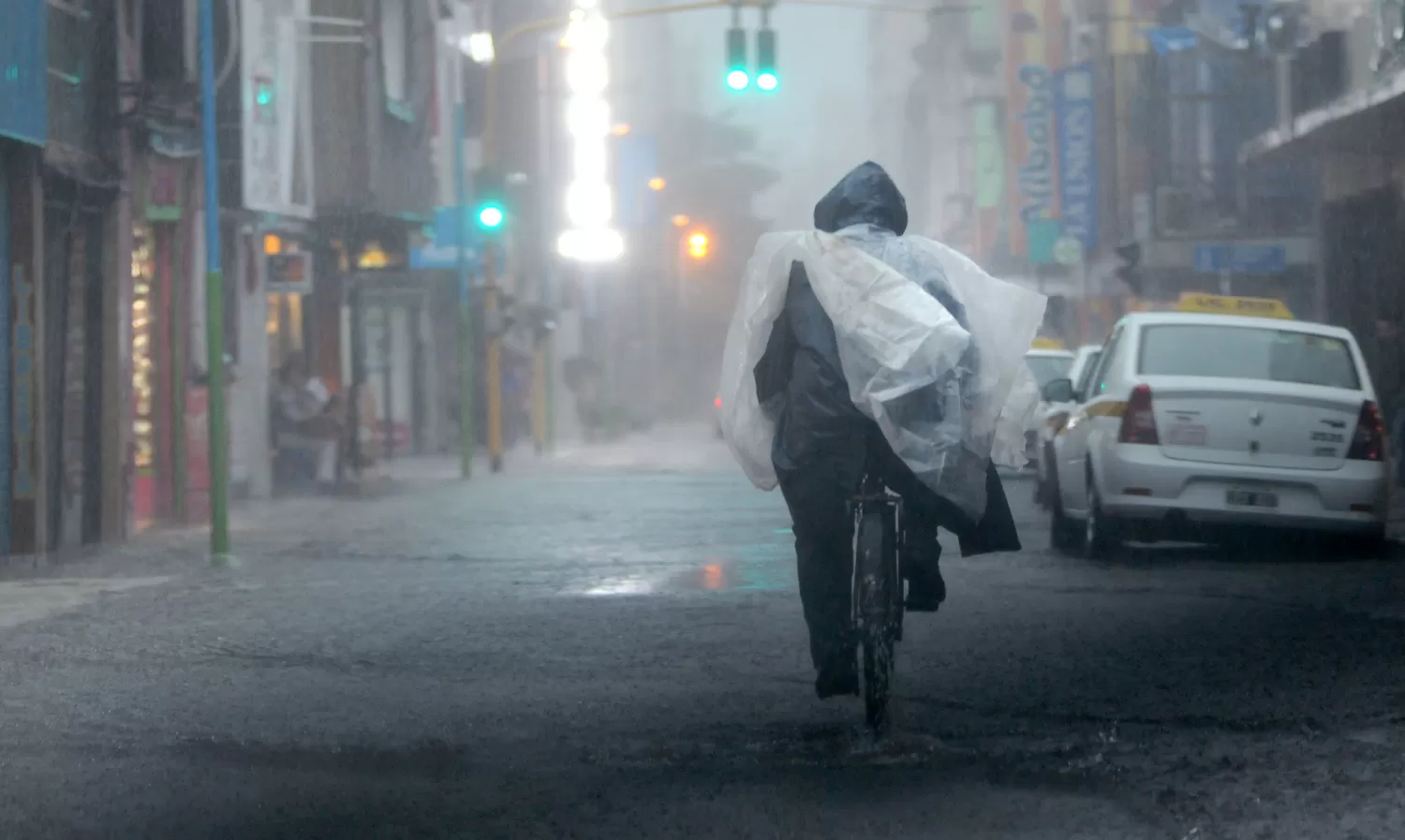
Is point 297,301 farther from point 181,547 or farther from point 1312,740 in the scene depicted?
point 1312,740

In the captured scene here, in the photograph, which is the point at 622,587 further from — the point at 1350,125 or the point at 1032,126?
the point at 1032,126

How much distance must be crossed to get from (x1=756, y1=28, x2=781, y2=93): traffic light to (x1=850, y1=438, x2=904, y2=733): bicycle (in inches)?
791

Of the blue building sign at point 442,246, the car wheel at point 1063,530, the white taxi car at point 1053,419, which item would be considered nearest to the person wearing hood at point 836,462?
the white taxi car at point 1053,419

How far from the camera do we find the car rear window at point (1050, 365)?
2820cm

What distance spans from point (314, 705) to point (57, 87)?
394 inches

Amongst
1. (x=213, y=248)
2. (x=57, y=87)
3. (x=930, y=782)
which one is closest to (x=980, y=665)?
(x=930, y=782)

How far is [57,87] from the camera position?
671 inches

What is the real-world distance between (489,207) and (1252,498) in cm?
1934

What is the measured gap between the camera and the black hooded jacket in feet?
24.2

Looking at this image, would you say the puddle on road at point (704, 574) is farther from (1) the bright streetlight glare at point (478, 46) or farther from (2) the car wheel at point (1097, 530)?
(1) the bright streetlight glare at point (478, 46)

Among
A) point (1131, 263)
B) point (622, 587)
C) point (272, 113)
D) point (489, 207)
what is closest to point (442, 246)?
point (489, 207)

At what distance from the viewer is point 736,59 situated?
26.9 metres

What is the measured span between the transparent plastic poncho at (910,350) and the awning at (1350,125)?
15.9 metres

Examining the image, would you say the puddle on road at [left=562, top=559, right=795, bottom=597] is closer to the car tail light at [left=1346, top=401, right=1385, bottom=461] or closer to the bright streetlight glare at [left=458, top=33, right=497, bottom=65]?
the car tail light at [left=1346, top=401, right=1385, bottom=461]
